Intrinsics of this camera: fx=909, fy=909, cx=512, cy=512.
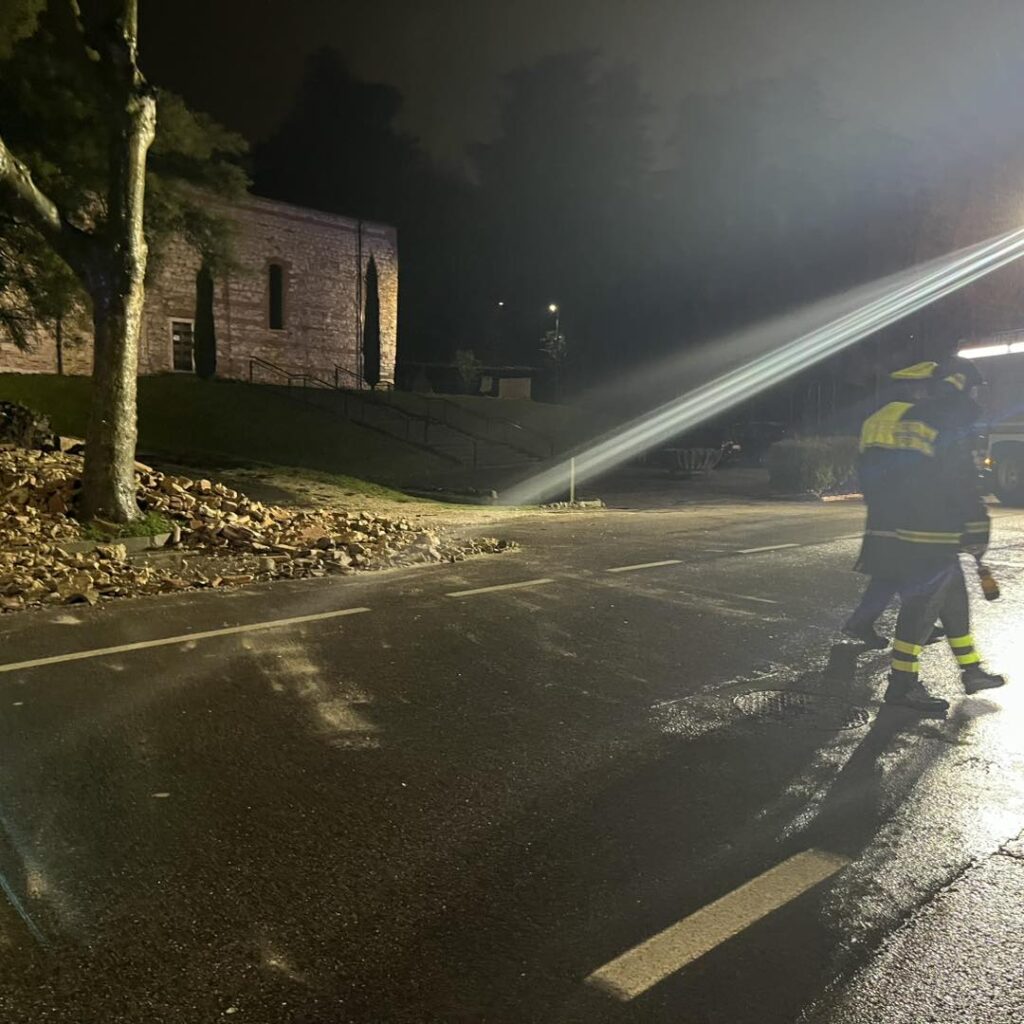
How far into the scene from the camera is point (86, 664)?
629 centimetres

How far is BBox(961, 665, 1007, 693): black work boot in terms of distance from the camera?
5723 millimetres

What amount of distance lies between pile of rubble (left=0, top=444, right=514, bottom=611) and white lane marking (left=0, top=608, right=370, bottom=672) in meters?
1.91

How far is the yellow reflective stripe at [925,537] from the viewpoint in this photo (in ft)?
18.2

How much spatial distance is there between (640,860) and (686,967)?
0.72 m

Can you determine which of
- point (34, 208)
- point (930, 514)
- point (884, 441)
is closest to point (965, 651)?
point (930, 514)

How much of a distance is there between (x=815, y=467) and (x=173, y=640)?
61.9ft

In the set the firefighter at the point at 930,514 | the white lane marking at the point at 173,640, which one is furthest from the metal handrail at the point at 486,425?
the firefighter at the point at 930,514

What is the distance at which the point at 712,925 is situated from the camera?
3.12 m

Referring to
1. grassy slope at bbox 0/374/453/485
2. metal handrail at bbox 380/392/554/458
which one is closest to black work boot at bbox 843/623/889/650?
grassy slope at bbox 0/374/453/485

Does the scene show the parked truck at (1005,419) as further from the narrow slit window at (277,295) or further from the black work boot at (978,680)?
the narrow slit window at (277,295)

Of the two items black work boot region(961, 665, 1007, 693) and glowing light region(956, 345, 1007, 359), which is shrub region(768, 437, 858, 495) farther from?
black work boot region(961, 665, 1007, 693)

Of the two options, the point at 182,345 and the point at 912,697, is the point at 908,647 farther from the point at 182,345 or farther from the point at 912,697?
the point at 182,345

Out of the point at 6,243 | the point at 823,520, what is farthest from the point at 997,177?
the point at 6,243

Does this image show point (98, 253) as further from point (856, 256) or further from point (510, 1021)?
point (856, 256)
